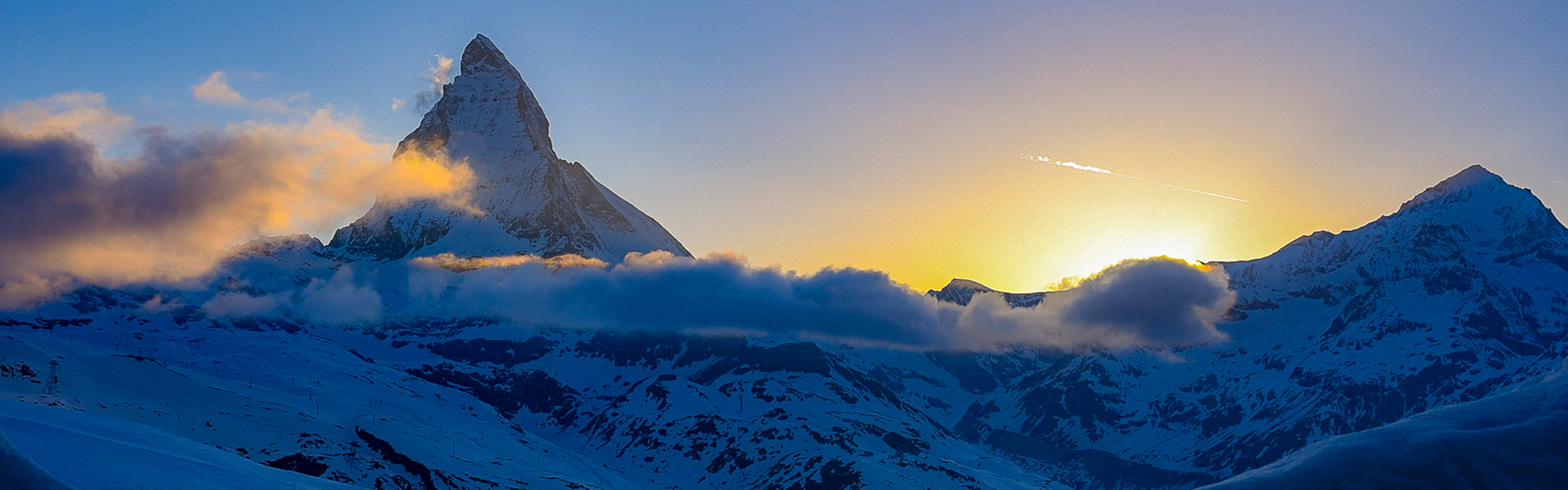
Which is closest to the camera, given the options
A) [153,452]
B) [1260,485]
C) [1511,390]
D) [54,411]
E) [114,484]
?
[1260,485]

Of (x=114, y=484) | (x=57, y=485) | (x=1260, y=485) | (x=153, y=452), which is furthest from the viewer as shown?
(x=153, y=452)

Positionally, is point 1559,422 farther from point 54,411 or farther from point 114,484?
point 54,411

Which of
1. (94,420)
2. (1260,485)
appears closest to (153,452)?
(94,420)

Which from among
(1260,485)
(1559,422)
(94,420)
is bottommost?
(94,420)

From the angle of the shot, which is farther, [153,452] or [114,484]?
[153,452]

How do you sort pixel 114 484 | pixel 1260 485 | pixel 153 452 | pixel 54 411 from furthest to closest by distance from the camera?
pixel 54 411
pixel 153 452
pixel 114 484
pixel 1260 485

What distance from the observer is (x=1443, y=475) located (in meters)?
10.6

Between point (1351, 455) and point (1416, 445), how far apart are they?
76cm

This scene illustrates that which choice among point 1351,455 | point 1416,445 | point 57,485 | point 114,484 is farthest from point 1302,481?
point 114,484

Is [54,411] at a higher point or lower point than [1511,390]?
lower

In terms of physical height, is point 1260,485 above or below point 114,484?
above

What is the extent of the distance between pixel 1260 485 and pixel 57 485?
51.7ft

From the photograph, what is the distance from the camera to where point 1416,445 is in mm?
10703

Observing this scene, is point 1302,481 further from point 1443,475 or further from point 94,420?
point 94,420
